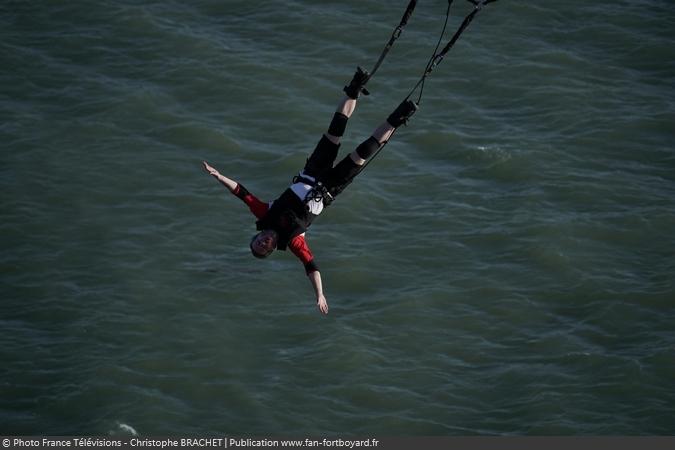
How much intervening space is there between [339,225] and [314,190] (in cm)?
1259

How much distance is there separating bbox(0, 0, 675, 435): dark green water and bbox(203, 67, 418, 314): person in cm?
804

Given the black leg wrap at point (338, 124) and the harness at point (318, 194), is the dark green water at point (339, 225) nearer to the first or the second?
the harness at point (318, 194)

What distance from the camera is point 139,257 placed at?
30.5m

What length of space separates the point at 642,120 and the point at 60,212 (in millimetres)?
19038

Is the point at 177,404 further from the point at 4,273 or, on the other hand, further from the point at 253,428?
the point at 4,273

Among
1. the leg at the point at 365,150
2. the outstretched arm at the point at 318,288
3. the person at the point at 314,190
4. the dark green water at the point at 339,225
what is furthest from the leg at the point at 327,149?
the dark green water at the point at 339,225

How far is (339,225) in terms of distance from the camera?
31.9 meters

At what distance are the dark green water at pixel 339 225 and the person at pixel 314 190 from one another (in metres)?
8.04

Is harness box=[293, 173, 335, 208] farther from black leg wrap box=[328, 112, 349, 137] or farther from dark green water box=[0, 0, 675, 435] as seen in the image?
dark green water box=[0, 0, 675, 435]

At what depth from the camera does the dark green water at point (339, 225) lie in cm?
2664

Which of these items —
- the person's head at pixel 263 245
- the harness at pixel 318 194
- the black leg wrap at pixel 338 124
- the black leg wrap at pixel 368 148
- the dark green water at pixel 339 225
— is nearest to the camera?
the person's head at pixel 263 245

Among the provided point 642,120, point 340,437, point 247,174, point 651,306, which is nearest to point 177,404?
point 340,437

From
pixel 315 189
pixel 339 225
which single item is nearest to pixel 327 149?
pixel 315 189

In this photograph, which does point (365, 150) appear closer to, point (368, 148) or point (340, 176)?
point (368, 148)
